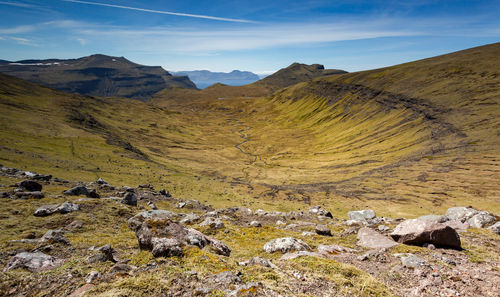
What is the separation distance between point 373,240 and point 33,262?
2387 cm

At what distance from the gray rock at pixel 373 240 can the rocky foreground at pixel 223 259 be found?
81 mm

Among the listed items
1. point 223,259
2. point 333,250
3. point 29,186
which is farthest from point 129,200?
point 333,250

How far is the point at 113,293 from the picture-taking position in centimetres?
928

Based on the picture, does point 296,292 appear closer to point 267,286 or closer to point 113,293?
point 267,286

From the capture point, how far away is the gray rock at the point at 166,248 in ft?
43.5

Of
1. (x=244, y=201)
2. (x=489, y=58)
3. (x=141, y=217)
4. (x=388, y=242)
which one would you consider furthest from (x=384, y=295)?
(x=489, y=58)

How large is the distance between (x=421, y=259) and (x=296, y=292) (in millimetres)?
9561

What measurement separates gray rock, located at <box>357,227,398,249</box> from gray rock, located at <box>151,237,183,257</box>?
1532 cm

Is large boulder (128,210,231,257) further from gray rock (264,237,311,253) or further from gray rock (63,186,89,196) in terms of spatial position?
gray rock (63,186,89,196)

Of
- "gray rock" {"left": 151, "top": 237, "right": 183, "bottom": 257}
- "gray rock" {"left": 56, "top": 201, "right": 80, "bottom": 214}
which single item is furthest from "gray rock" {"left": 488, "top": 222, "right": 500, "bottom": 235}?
"gray rock" {"left": 56, "top": 201, "right": 80, "bottom": 214}

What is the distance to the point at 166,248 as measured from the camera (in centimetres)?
1337

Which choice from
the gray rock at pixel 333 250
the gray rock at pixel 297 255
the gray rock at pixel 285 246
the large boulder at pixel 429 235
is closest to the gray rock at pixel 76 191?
the gray rock at pixel 285 246

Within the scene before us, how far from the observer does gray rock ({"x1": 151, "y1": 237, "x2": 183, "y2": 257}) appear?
1325 centimetres

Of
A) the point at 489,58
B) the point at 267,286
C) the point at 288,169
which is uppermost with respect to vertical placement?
the point at 489,58
